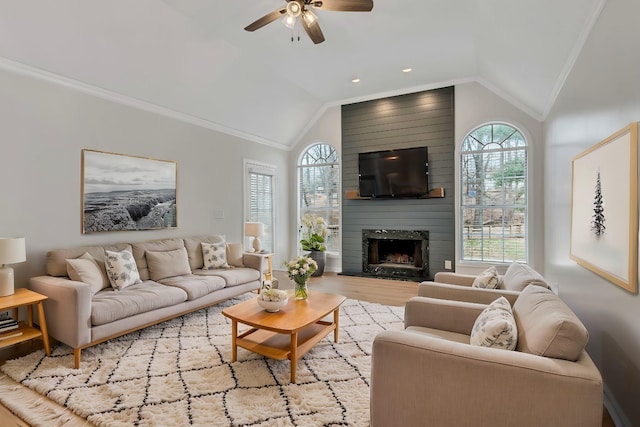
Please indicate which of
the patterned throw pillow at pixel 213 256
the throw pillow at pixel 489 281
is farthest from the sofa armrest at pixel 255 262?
the throw pillow at pixel 489 281

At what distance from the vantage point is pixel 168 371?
8.27 ft

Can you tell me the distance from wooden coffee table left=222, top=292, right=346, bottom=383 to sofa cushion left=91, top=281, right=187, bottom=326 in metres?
0.92

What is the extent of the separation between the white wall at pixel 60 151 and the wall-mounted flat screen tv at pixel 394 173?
304 centimetres

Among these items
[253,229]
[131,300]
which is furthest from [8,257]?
[253,229]

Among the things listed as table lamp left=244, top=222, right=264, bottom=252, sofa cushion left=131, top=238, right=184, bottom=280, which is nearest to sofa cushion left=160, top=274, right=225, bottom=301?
sofa cushion left=131, top=238, right=184, bottom=280

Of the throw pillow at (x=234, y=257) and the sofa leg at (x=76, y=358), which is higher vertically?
the throw pillow at (x=234, y=257)

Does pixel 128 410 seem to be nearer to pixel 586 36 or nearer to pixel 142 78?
pixel 142 78

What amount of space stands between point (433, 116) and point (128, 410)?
18.7 feet

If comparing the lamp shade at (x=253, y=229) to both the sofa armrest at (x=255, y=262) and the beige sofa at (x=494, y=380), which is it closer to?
the sofa armrest at (x=255, y=262)

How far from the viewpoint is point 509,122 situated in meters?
5.11

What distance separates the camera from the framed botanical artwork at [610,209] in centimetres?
171

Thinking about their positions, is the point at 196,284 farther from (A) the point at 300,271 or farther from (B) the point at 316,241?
(B) the point at 316,241

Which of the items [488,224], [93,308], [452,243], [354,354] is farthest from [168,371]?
[488,224]

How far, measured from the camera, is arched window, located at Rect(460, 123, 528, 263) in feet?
16.9
